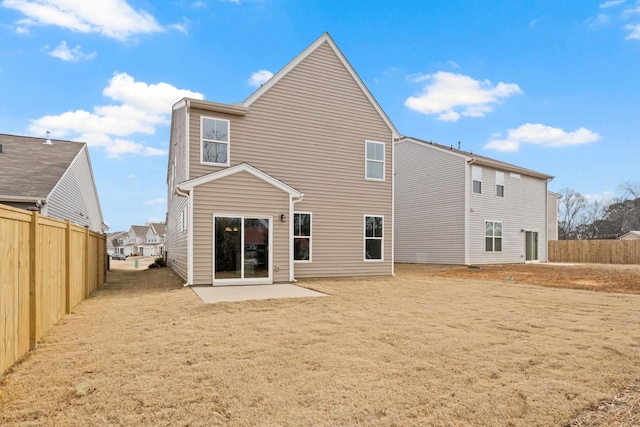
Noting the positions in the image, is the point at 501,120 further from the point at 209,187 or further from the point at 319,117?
the point at 209,187

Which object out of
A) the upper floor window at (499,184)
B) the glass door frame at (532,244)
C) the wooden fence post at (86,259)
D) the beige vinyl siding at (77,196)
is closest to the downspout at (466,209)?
the upper floor window at (499,184)

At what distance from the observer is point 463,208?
65.4 feet

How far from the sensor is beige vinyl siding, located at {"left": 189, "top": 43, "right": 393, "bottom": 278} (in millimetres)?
12945

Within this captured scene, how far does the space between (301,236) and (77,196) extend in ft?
41.3

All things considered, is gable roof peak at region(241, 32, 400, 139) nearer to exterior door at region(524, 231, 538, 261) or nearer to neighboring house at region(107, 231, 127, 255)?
exterior door at region(524, 231, 538, 261)

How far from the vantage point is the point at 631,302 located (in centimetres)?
888

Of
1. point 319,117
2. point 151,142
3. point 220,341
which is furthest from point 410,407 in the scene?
point 151,142

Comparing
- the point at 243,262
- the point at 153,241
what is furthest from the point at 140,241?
the point at 243,262

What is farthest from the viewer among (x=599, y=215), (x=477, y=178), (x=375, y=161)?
(x=599, y=215)

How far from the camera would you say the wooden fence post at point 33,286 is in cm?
464

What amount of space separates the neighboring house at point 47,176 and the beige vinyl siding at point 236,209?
630 centimetres

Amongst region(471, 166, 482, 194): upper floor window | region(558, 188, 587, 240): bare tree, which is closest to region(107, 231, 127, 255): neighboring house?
region(471, 166, 482, 194): upper floor window

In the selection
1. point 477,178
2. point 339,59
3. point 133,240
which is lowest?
point 133,240

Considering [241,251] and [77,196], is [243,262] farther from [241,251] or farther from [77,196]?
[77,196]
